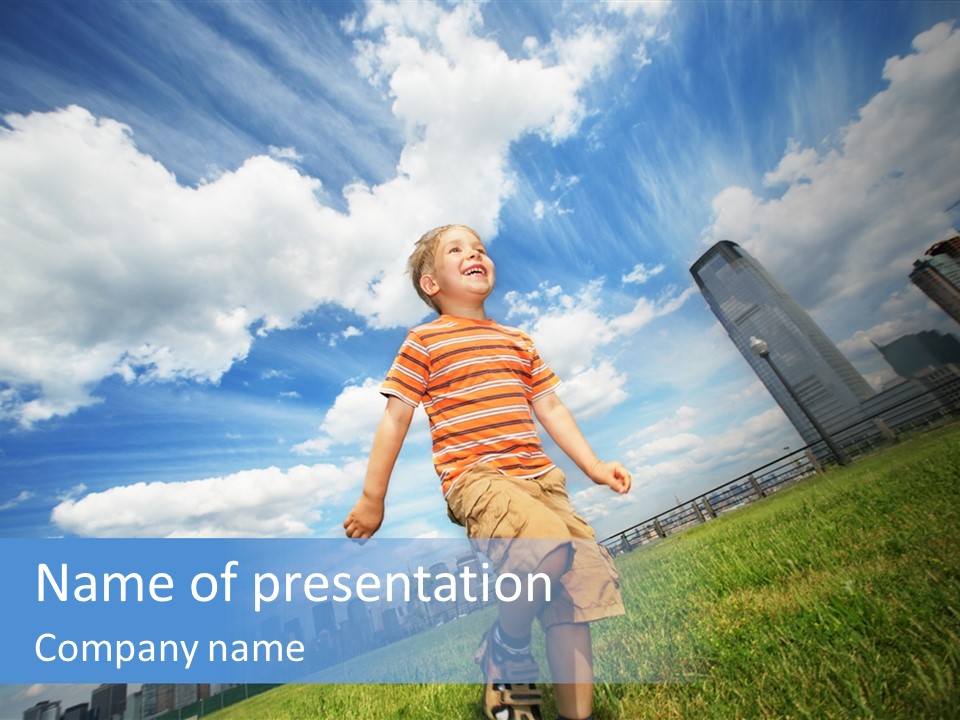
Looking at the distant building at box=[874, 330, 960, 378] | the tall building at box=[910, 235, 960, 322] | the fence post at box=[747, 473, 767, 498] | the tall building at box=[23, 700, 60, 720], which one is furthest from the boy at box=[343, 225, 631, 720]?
the distant building at box=[874, 330, 960, 378]

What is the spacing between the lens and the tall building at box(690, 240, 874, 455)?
137 metres

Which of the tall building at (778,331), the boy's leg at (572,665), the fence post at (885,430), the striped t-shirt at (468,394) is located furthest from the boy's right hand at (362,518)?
the tall building at (778,331)

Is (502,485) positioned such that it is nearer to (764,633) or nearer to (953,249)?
(764,633)

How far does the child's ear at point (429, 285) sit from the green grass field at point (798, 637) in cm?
215

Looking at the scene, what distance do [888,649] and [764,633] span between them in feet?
1.73

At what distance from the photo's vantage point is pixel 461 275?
2617 millimetres

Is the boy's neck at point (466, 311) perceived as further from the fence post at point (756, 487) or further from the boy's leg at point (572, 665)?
the fence post at point (756, 487)

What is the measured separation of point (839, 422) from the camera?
186 meters

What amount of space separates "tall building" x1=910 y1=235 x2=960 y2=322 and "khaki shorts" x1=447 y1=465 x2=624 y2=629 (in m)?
148

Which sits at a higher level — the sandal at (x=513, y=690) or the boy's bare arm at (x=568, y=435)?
the boy's bare arm at (x=568, y=435)

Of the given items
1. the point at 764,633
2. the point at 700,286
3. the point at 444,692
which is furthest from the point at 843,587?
the point at 700,286

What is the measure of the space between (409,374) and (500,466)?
640mm

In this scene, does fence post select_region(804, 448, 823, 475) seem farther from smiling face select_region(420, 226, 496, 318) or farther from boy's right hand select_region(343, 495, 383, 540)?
boy's right hand select_region(343, 495, 383, 540)

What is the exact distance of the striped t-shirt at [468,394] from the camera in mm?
2080
